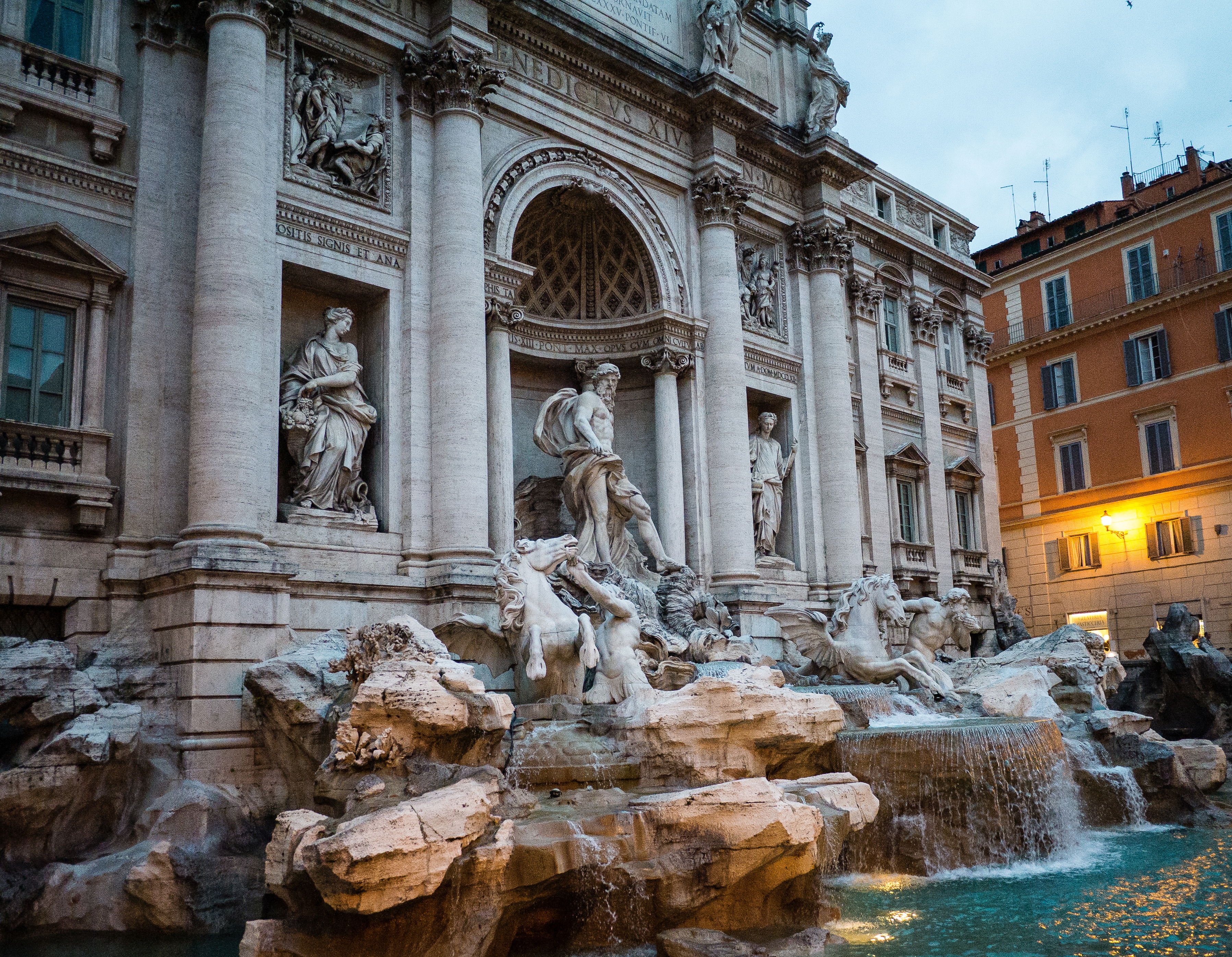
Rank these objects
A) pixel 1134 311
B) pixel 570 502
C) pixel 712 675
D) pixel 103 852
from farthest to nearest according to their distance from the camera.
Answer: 1. pixel 1134 311
2. pixel 570 502
3. pixel 712 675
4. pixel 103 852

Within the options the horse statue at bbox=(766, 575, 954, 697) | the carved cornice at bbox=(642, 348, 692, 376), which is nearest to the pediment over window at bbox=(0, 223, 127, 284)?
the carved cornice at bbox=(642, 348, 692, 376)

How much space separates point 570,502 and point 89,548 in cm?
692

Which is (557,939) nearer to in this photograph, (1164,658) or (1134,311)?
(1164,658)

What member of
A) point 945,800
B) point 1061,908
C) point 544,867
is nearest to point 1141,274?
point 945,800

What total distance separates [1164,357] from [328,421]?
24309 millimetres

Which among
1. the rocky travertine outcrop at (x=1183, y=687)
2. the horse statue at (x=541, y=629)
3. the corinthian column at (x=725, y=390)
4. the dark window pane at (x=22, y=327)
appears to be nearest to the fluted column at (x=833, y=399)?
the corinthian column at (x=725, y=390)

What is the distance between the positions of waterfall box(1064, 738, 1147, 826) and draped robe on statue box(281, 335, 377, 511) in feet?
30.2

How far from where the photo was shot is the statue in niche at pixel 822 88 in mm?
21391

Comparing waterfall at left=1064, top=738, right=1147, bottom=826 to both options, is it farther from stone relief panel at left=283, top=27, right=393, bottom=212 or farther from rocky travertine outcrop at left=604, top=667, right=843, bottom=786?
stone relief panel at left=283, top=27, right=393, bottom=212

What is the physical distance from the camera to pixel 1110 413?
3080cm

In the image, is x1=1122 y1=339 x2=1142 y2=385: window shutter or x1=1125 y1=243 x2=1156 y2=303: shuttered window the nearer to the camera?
x1=1122 y1=339 x2=1142 y2=385: window shutter

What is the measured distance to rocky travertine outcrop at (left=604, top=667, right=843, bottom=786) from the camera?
987cm

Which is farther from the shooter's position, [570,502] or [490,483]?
Answer: [570,502]

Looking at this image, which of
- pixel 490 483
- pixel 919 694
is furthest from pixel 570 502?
pixel 919 694
